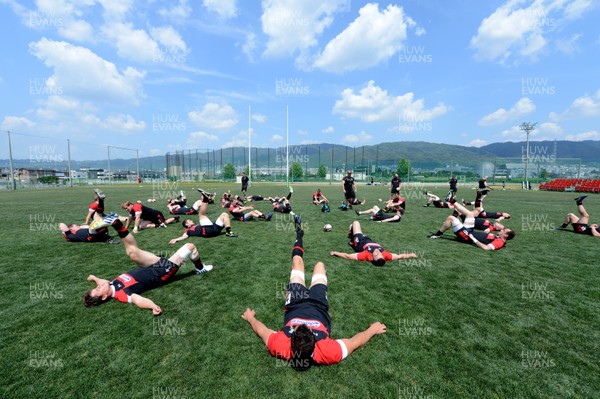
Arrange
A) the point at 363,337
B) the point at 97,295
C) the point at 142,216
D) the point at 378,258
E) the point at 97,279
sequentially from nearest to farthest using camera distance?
the point at 363,337
the point at 97,295
the point at 97,279
the point at 378,258
the point at 142,216

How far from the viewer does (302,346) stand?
10.8ft

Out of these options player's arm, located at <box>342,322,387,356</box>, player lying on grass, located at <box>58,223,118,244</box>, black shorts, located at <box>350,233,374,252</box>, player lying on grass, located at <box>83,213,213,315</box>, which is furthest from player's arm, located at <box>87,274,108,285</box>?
black shorts, located at <box>350,233,374,252</box>

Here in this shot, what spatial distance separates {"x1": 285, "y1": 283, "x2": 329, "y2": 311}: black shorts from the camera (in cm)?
449

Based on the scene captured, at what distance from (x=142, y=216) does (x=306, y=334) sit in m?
11.2

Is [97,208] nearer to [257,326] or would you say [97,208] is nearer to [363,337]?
[257,326]

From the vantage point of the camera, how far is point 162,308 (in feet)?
16.3

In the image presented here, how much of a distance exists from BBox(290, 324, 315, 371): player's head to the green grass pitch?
0.15 metres

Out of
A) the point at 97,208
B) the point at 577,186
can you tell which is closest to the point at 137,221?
the point at 97,208

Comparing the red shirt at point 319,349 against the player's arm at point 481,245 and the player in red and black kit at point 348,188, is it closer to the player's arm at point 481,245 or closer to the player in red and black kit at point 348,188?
the player's arm at point 481,245

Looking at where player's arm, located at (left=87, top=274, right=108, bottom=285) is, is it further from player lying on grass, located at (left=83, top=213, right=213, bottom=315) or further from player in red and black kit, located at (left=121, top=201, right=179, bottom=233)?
player in red and black kit, located at (left=121, top=201, right=179, bottom=233)

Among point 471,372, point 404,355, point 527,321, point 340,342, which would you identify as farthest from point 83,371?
point 527,321

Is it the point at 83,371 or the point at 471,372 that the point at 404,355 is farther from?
the point at 83,371

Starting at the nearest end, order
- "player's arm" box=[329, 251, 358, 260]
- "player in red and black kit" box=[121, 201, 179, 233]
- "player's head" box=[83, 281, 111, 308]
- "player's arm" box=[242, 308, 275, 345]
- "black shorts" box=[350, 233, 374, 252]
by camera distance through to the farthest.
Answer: "player's arm" box=[242, 308, 275, 345], "player's head" box=[83, 281, 111, 308], "player's arm" box=[329, 251, 358, 260], "black shorts" box=[350, 233, 374, 252], "player in red and black kit" box=[121, 201, 179, 233]

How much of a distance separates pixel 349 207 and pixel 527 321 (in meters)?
14.4
